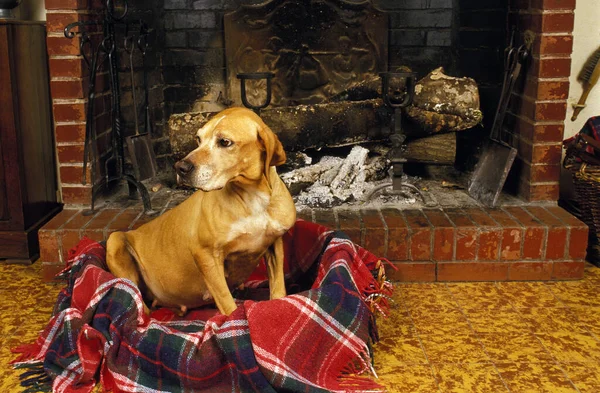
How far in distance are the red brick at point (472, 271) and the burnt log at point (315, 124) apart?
0.77 metres

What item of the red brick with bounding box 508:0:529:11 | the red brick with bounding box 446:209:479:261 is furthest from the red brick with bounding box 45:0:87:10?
the red brick with bounding box 508:0:529:11

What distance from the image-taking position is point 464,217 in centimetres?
293

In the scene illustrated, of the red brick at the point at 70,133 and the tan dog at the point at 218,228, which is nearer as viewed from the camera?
the tan dog at the point at 218,228

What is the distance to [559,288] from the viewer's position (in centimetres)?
282

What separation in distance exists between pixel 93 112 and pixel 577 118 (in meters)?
2.16

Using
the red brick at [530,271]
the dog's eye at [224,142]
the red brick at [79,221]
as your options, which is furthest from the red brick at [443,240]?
the red brick at [79,221]

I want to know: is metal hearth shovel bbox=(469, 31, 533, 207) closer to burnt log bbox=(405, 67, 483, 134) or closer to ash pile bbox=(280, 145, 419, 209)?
burnt log bbox=(405, 67, 483, 134)

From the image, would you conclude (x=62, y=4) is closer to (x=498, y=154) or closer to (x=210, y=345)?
(x=210, y=345)

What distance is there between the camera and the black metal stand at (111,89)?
2.90 metres

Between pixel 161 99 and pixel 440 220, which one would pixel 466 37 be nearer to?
pixel 440 220

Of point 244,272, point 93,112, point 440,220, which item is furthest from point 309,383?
point 93,112

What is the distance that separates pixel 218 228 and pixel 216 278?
0.52 ft

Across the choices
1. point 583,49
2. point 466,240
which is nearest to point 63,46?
point 466,240

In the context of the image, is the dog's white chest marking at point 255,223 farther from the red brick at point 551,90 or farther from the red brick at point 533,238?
the red brick at point 551,90
